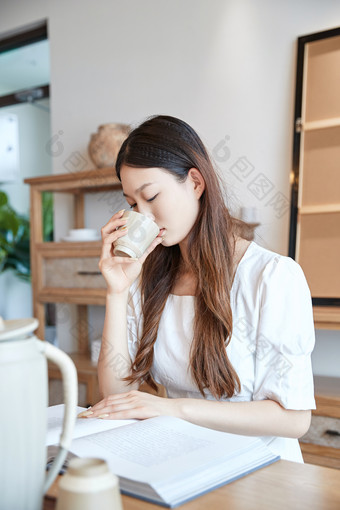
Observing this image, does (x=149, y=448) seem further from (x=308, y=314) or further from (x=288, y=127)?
(x=288, y=127)

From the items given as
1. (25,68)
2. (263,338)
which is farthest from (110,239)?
(25,68)

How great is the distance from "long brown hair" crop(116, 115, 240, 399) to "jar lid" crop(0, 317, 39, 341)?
0.76 meters

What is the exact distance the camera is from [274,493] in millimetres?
611

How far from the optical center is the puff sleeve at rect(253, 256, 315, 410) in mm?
1065

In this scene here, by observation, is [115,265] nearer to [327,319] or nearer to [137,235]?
[137,235]

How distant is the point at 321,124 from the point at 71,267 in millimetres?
1568

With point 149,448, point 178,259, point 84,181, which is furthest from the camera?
point 84,181

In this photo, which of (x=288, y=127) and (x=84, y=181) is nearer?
(x=288, y=127)

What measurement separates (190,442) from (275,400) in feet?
1.37

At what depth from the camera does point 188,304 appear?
1.33 metres

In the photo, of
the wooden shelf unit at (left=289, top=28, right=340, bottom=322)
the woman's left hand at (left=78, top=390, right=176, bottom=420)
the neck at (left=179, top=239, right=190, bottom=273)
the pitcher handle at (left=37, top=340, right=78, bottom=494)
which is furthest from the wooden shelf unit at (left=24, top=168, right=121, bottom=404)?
the pitcher handle at (left=37, top=340, right=78, bottom=494)

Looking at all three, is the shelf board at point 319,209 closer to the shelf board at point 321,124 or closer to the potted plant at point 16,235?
the shelf board at point 321,124

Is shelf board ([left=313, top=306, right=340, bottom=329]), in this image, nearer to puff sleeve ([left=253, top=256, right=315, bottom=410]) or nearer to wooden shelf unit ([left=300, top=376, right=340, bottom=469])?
wooden shelf unit ([left=300, top=376, right=340, bottom=469])

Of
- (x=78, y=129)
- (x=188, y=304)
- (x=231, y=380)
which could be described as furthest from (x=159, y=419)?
(x=78, y=129)
